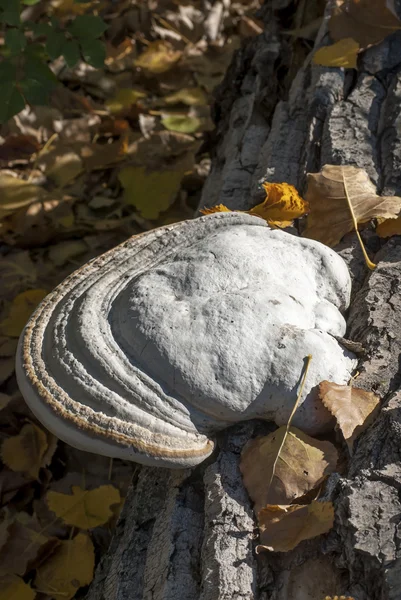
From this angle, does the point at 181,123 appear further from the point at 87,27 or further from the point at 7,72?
the point at 7,72

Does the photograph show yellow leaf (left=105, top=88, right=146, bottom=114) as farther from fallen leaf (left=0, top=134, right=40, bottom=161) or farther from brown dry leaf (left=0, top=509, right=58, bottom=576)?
brown dry leaf (left=0, top=509, right=58, bottom=576)

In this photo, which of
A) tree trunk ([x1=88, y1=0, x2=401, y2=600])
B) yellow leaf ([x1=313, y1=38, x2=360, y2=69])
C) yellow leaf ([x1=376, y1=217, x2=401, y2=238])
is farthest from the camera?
yellow leaf ([x1=313, y1=38, x2=360, y2=69])

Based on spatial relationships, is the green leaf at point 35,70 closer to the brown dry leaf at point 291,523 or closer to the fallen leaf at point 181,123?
the fallen leaf at point 181,123

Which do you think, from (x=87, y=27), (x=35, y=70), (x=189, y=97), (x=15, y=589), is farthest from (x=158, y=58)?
(x=15, y=589)

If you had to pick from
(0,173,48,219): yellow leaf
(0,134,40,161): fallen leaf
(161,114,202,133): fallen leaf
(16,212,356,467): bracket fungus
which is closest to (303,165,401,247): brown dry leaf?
(16,212,356,467): bracket fungus

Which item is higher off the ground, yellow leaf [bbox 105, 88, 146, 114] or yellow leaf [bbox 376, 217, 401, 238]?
yellow leaf [bbox 376, 217, 401, 238]

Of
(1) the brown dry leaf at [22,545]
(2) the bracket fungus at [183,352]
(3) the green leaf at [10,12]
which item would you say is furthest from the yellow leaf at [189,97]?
(1) the brown dry leaf at [22,545]
